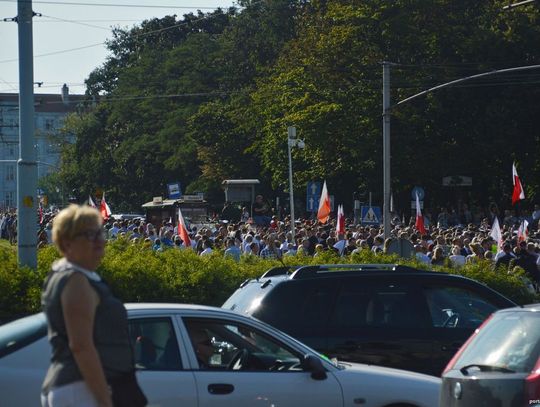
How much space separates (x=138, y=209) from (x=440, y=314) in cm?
7254

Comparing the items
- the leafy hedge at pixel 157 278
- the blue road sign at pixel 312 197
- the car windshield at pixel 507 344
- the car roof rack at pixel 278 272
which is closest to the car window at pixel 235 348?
the car windshield at pixel 507 344

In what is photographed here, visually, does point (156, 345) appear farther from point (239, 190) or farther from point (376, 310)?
point (239, 190)

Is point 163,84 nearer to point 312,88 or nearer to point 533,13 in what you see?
point 312,88

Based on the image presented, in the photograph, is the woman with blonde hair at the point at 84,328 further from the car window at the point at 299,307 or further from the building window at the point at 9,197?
the building window at the point at 9,197

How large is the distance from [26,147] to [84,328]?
10591mm

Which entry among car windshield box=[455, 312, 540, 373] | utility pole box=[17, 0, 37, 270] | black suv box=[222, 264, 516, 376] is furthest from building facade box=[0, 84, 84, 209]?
car windshield box=[455, 312, 540, 373]

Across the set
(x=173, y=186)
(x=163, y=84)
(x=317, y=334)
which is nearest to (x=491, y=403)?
(x=317, y=334)

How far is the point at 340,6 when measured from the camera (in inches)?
2089

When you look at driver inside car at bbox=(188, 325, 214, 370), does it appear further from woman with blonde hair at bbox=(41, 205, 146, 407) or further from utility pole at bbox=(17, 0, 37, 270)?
utility pole at bbox=(17, 0, 37, 270)

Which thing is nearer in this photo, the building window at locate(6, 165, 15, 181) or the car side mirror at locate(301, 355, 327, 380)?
the car side mirror at locate(301, 355, 327, 380)

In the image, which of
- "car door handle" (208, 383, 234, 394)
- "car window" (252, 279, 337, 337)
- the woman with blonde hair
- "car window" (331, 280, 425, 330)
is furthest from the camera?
"car window" (331, 280, 425, 330)

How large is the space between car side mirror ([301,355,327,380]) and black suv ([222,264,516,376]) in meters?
2.43

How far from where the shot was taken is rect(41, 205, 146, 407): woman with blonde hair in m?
5.04

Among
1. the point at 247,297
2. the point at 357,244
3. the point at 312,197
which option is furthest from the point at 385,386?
the point at 312,197
